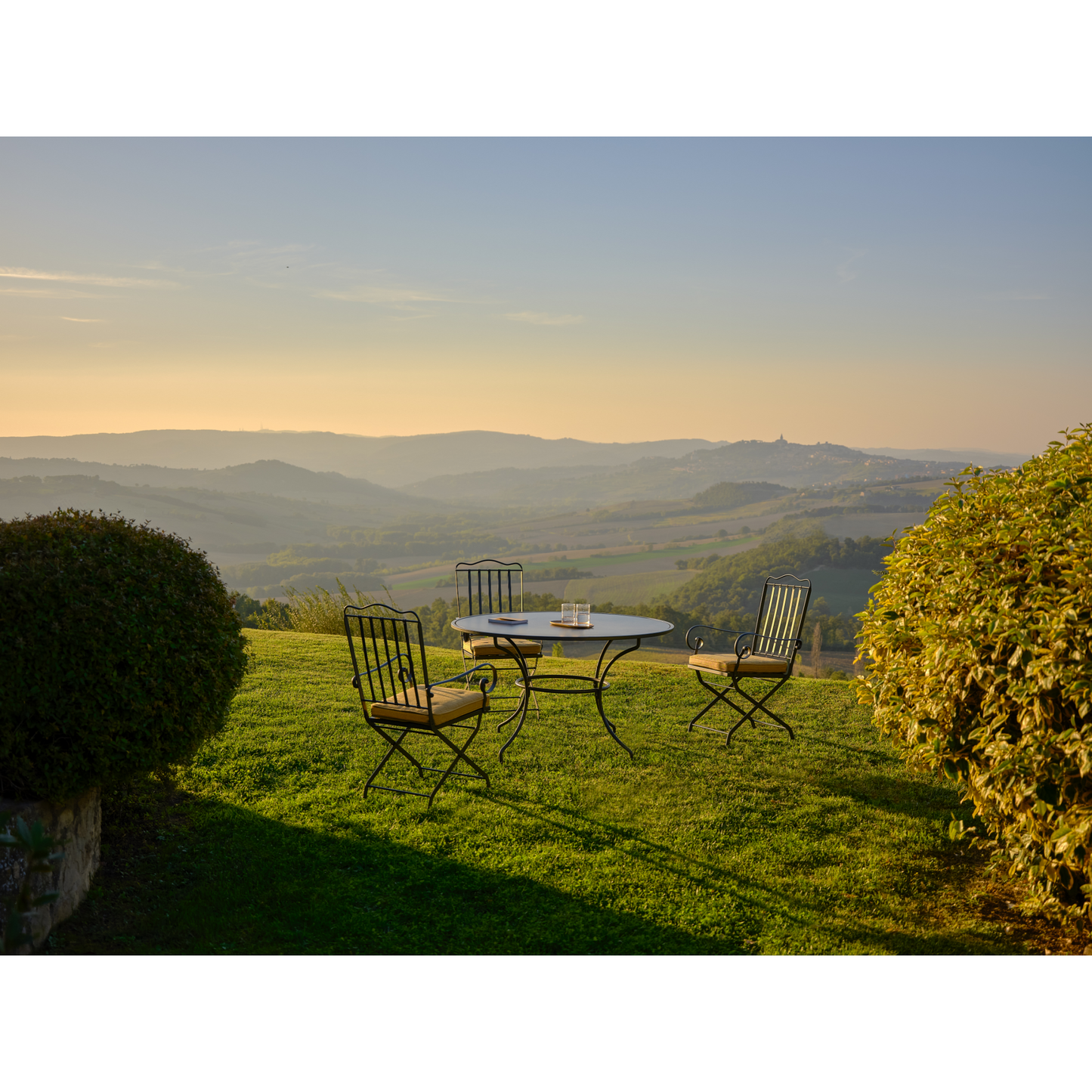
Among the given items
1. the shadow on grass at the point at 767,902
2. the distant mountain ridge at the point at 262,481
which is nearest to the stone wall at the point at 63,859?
the shadow on grass at the point at 767,902

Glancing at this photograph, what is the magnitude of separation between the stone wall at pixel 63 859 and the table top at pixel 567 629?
232cm

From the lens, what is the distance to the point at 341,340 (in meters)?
16.7

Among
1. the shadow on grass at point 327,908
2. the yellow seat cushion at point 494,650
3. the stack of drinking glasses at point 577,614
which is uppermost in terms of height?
the stack of drinking glasses at point 577,614

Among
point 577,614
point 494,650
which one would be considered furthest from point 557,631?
point 494,650

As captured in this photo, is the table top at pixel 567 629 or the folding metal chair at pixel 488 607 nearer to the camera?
the table top at pixel 567 629

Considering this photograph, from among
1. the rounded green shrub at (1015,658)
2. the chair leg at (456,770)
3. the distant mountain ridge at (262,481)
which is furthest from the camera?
the distant mountain ridge at (262,481)

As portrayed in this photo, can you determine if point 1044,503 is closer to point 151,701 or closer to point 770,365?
point 151,701

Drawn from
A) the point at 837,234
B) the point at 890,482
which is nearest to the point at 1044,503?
the point at 837,234

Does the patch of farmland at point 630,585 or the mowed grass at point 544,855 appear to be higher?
the patch of farmland at point 630,585

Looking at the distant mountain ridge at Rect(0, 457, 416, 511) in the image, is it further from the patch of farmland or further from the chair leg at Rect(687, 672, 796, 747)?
the chair leg at Rect(687, 672, 796, 747)

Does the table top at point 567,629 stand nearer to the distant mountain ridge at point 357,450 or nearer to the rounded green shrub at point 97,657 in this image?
the rounded green shrub at point 97,657

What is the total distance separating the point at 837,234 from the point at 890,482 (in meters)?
9.65

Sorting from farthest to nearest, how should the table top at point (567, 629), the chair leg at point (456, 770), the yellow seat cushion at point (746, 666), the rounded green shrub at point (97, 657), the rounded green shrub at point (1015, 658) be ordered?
the yellow seat cushion at point (746, 666)
the table top at point (567, 629)
the chair leg at point (456, 770)
the rounded green shrub at point (97, 657)
the rounded green shrub at point (1015, 658)

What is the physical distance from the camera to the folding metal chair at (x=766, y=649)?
5285mm
